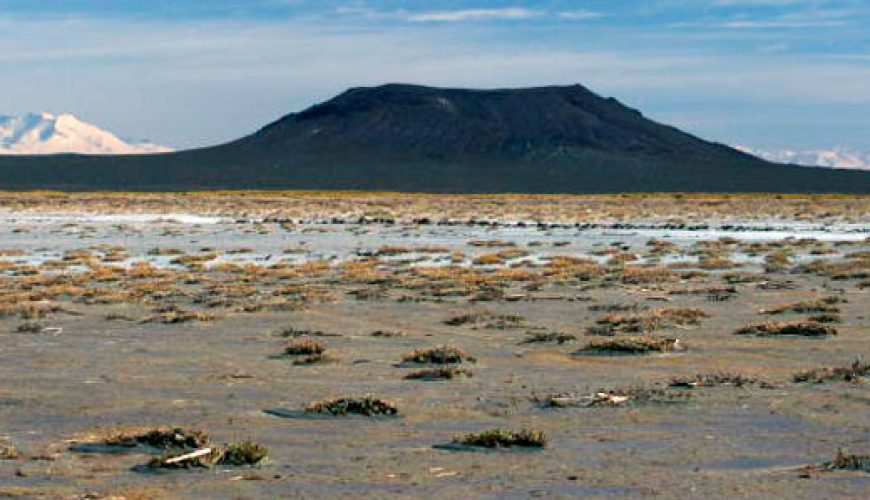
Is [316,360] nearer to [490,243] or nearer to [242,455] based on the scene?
[242,455]

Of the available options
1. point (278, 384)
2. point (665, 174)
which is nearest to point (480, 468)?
point (278, 384)

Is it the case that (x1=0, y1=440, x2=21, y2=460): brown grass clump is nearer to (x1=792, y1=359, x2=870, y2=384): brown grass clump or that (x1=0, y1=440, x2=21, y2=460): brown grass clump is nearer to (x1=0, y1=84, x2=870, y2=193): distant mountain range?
(x1=792, y1=359, x2=870, y2=384): brown grass clump

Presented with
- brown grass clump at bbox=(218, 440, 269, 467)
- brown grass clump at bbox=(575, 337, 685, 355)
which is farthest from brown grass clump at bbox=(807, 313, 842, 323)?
brown grass clump at bbox=(218, 440, 269, 467)

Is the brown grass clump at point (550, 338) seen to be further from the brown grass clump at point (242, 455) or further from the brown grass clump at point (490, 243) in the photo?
the brown grass clump at point (490, 243)

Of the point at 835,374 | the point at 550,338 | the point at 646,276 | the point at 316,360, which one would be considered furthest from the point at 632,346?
the point at 646,276

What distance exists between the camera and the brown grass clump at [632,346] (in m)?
15.9

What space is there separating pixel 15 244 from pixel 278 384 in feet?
115

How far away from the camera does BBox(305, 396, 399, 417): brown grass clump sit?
1155 cm

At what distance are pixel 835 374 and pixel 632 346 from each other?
290 centimetres

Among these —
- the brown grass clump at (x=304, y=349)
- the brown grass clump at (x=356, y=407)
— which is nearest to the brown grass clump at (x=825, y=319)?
the brown grass clump at (x=304, y=349)

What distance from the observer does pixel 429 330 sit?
19062 mm

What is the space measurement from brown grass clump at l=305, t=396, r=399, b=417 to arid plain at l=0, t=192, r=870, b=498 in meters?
0.02

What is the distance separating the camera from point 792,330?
17.6m

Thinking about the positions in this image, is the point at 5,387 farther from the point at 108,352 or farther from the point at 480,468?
the point at 480,468
